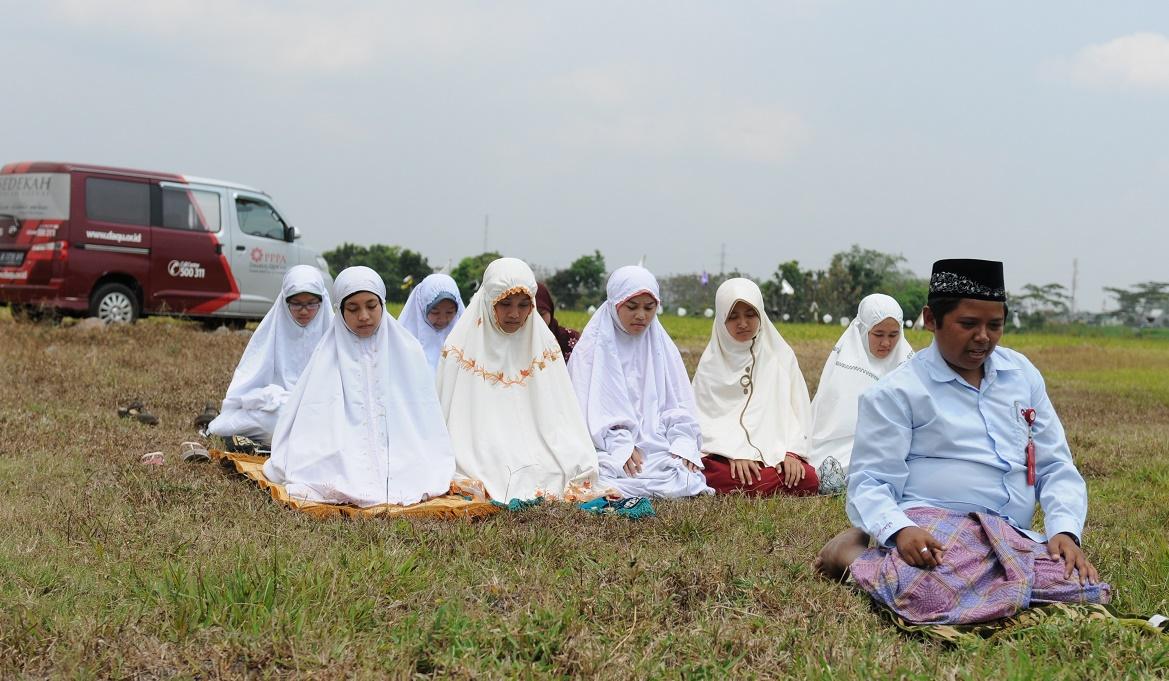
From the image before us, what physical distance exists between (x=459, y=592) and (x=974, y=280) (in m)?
1.89

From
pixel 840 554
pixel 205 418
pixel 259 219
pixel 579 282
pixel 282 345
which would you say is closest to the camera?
pixel 840 554

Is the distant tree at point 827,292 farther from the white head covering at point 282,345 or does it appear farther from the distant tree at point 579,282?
the white head covering at point 282,345

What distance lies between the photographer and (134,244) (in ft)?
41.2

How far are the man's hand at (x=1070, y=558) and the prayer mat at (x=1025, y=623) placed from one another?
0.08 m

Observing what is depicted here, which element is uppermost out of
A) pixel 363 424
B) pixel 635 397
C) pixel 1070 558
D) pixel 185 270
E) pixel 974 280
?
pixel 185 270

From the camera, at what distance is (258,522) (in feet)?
14.5

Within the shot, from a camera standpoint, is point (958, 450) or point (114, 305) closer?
point (958, 450)

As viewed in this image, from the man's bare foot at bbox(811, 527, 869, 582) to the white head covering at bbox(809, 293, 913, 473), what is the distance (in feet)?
7.84

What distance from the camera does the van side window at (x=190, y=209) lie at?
12969 millimetres

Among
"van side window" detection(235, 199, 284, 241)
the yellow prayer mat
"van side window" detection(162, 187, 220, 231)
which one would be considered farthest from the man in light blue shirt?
"van side window" detection(235, 199, 284, 241)

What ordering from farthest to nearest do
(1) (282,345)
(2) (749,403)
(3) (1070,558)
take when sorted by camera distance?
(1) (282,345) → (2) (749,403) → (3) (1070,558)

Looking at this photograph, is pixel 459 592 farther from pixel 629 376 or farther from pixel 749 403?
pixel 749 403

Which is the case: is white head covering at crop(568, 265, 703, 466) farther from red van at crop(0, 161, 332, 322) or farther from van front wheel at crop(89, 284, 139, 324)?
red van at crop(0, 161, 332, 322)

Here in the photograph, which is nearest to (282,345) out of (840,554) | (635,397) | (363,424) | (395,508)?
(363,424)
